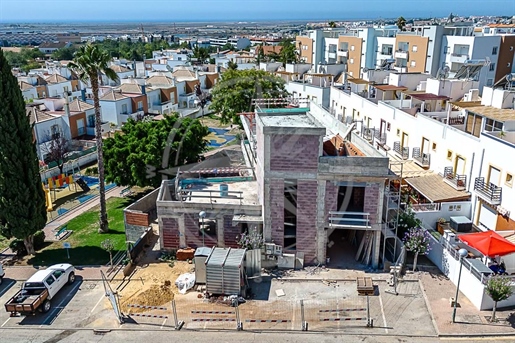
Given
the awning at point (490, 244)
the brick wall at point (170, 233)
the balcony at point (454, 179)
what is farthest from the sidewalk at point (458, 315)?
the brick wall at point (170, 233)

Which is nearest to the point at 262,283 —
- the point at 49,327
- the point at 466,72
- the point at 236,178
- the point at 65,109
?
the point at 236,178

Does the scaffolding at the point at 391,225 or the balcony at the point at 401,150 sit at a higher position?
the balcony at the point at 401,150

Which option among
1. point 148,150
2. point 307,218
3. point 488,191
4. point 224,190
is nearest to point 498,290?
point 488,191

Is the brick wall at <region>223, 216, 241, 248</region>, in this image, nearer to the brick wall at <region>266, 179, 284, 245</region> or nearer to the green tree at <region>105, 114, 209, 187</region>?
the brick wall at <region>266, 179, 284, 245</region>

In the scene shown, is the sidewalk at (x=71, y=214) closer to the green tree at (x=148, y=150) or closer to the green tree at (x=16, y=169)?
the green tree at (x=148, y=150)

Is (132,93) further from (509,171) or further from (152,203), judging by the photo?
(509,171)

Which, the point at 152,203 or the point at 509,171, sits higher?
the point at 509,171

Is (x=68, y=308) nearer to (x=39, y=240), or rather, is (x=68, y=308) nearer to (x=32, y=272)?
(x=32, y=272)
